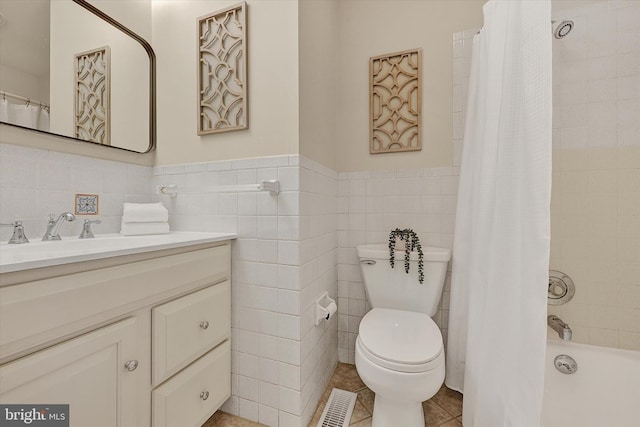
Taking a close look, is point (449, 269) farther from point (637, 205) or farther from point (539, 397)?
point (637, 205)

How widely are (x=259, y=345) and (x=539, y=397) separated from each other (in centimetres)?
104

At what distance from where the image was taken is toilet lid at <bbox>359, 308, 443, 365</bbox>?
1038 mm

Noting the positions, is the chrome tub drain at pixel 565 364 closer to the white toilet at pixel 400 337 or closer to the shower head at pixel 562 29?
the white toilet at pixel 400 337

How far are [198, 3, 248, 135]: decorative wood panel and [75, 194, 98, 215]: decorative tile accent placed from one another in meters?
0.56

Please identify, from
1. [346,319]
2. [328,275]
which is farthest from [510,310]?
[346,319]

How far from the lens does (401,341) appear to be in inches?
45.3

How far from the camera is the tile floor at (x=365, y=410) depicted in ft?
4.13

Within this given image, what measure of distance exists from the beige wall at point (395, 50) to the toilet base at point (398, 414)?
3.94 ft

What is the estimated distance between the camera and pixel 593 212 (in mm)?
1321

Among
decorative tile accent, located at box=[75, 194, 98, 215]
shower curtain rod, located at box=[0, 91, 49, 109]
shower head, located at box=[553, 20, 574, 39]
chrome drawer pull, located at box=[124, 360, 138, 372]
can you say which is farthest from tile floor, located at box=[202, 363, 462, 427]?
shower head, located at box=[553, 20, 574, 39]

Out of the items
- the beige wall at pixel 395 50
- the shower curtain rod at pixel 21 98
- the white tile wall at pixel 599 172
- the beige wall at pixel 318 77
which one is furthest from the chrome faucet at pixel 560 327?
the shower curtain rod at pixel 21 98

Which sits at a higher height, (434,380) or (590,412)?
(434,380)

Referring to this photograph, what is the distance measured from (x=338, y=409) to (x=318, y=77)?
1.66 metres

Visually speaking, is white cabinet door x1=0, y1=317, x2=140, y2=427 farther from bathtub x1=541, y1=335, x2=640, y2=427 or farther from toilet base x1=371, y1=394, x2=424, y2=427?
bathtub x1=541, y1=335, x2=640, y2=427
